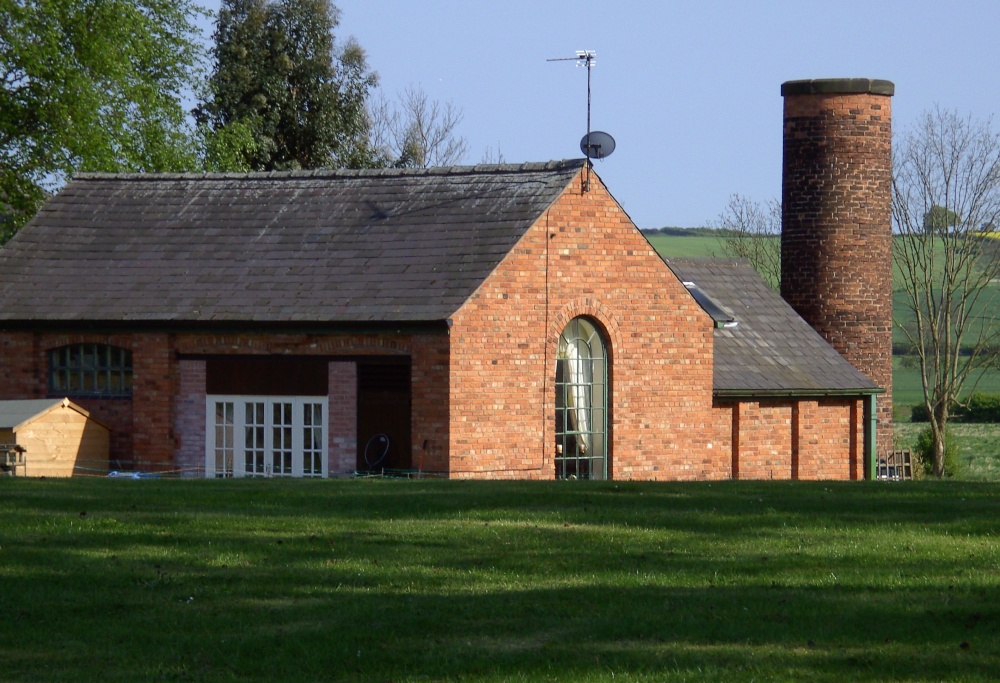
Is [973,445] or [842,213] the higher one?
[842,213]

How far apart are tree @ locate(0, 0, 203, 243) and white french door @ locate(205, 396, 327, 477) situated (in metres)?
14.3

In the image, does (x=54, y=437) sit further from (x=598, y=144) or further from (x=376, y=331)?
(x=598, y=144)

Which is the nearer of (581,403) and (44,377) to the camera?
(581,403)

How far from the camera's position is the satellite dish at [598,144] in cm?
2659

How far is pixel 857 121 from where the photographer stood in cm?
3472

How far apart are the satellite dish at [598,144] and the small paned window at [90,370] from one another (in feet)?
29.9

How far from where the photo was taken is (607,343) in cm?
2636

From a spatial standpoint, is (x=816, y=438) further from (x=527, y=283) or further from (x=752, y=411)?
(x=527, y=283)

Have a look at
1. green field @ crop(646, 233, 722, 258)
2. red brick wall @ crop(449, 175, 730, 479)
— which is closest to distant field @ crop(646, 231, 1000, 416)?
green field @ crop(646, 233, 722, 258)

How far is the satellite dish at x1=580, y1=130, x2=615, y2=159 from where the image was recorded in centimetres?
2659

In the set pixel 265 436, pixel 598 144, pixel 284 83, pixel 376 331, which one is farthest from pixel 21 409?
pixel 284 83

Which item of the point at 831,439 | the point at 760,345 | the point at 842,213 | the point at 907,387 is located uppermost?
the point at 842,213

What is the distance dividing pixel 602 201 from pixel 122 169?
57.2 feet

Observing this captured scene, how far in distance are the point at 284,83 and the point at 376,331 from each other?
23.9 metres
